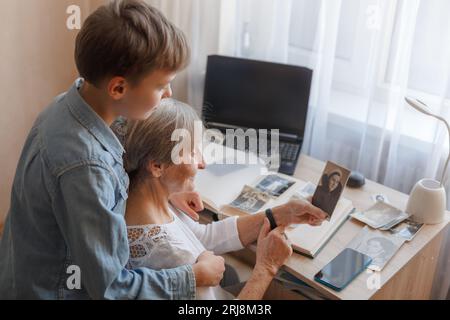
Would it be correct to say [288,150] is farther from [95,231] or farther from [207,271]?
[95,231]

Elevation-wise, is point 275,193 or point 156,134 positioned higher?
point 156,134

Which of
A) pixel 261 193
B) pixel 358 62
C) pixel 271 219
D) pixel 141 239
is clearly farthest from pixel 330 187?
pixel 358 62

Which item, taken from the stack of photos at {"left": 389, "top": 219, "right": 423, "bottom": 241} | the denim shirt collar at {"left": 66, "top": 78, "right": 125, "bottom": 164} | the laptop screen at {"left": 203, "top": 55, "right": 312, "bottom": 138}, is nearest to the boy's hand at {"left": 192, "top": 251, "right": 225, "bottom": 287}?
the denim shirt collar at {"left": 66, "top": 78, "right": 125, "bottom": 164}

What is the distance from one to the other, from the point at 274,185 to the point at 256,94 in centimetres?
47

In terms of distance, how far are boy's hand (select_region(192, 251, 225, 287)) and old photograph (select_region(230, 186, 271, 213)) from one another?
345mm

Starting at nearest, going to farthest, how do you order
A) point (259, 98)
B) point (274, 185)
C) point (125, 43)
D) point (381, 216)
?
point (125, 43) < point (381, 216) < point (274, 185) < point (259, 98)

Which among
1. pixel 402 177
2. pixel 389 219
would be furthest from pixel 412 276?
pixel 402 177

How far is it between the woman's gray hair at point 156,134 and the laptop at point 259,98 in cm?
72

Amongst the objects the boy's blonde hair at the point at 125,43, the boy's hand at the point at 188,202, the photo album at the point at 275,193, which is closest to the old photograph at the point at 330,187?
the photo album at the point at 275,193

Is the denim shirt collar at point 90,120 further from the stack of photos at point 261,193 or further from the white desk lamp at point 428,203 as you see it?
the white desk lamp at point 428,203

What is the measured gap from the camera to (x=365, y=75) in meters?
1.91

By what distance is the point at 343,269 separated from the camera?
4.61ft

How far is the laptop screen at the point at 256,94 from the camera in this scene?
203 cm
